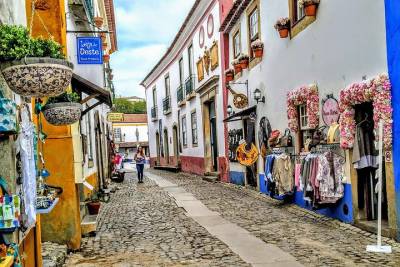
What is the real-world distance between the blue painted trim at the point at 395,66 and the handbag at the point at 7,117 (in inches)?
201

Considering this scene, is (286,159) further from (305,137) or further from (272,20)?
(272,20)

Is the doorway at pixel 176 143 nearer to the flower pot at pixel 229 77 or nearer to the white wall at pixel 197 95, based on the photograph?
the white wall at pixel 197 95

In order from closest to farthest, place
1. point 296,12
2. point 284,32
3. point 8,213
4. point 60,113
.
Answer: point 8,213 < point 60,113 < point 296,12 < point 284,32

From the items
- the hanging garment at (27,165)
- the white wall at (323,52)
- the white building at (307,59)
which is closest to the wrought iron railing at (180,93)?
the white building at (307,59)

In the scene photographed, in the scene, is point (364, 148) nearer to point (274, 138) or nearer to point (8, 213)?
point (274, 138)

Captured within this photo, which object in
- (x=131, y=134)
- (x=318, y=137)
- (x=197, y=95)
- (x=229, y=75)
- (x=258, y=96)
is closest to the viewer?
(x=318, y=137)

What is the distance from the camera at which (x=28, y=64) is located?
3723mm

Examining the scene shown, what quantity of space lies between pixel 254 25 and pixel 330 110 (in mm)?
5716

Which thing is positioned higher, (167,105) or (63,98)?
(167,105)

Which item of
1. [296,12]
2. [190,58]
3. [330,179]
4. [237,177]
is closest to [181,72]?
[190,58]

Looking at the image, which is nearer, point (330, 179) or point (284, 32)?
point (330, 179)

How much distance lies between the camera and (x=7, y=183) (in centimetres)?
396

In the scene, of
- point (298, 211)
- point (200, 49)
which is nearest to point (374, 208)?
point (298, 211)

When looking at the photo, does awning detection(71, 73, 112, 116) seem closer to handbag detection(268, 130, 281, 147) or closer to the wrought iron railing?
Answer: handbag detection(268, 130, 281, 147)
